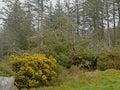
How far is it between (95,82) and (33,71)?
2818mm

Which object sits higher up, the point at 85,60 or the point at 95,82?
the point at 85,60

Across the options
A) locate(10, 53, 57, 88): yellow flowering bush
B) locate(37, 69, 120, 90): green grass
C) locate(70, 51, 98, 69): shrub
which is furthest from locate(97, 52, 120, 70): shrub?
locate(10, 53, 57, 88): yellow flowering bush

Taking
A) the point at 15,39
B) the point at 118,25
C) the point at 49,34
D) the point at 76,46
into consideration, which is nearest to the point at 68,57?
the point at 76,46

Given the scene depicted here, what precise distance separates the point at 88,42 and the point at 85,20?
829 inches

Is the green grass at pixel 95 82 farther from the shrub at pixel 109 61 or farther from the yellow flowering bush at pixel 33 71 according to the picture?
the shrub at pixel 109 61

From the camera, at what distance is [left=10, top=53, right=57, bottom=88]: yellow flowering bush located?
1291 centimetres

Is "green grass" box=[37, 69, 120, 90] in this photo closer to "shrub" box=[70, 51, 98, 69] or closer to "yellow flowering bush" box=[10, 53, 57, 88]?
"yellow flowering bush" box=[10, 53, 57, 88]

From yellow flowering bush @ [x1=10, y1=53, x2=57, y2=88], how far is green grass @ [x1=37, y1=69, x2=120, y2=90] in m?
0.88

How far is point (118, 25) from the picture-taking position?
39.1m

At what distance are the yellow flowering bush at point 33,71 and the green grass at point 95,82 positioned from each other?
0.88m

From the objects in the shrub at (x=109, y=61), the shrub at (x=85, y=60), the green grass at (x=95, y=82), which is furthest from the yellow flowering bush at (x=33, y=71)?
the shrub at (x=109, y=61)

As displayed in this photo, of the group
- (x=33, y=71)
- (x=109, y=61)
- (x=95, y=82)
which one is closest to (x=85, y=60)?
(x=109, y=61)

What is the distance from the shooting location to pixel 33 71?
13.1 m

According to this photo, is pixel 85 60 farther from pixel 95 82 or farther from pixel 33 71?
pixel 33 71
